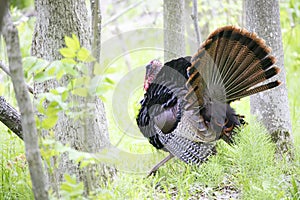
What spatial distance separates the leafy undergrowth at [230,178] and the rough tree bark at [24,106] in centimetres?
89

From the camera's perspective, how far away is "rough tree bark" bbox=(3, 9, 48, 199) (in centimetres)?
202

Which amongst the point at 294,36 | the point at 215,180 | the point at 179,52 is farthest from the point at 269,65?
the point at 294,36

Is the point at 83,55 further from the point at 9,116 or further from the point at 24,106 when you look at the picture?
the point at 9,116

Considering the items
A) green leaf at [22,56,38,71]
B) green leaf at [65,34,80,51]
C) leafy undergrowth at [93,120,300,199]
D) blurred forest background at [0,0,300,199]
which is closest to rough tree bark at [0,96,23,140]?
blurred forest background at [0,0,300,199]

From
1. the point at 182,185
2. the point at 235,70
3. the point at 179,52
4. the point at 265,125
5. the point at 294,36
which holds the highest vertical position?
the point at 294,36

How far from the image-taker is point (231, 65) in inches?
149

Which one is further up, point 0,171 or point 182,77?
point 182,77

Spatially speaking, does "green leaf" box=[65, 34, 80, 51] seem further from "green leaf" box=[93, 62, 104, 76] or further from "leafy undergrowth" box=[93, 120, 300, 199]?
"leafy undergrowth" box=[93, 120, 300, 199]

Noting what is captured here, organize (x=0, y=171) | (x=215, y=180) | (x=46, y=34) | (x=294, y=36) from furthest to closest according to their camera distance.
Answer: (x=294, y=36), (x=215, y=180), (x=0, y=171), (x=46, y=34)

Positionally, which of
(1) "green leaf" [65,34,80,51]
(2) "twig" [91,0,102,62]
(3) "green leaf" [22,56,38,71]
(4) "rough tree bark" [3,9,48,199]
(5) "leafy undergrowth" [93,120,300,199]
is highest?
(2) "twig" [91,0,102,62]

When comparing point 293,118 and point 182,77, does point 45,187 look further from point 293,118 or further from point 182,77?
point 293,118

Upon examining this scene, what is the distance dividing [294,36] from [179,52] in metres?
3.72

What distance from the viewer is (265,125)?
13.6 ft

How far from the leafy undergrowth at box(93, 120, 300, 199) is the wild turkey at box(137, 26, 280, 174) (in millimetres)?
143
